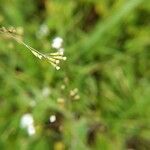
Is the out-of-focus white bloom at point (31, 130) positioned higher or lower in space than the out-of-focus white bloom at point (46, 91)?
lower

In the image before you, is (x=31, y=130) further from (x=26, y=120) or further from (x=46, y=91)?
(x=46, y=91)

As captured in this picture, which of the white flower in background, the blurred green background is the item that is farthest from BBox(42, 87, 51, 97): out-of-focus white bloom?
the white flower in background

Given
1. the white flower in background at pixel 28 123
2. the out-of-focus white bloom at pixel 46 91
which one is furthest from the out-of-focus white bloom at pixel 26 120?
the out-of-focus white bloom at pixel 46 91

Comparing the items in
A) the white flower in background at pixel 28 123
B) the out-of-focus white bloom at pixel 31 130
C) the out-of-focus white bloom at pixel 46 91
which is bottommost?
the out-of-focus white bloom at pixel 31 130

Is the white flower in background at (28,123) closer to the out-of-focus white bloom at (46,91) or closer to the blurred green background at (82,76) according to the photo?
the blurred green background at (82,76)

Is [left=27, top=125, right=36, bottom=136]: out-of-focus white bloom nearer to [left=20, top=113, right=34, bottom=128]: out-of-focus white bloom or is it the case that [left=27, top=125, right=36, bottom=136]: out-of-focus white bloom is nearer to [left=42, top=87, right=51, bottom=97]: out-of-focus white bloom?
[left=20, top=113, right=34, bottom=128]: out-of-focus white bloom

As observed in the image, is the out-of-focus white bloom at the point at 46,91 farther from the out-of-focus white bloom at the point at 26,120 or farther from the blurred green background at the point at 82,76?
the out-of-focus white bloom at the point at 26,120

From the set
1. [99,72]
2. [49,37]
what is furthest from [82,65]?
[49,37]
